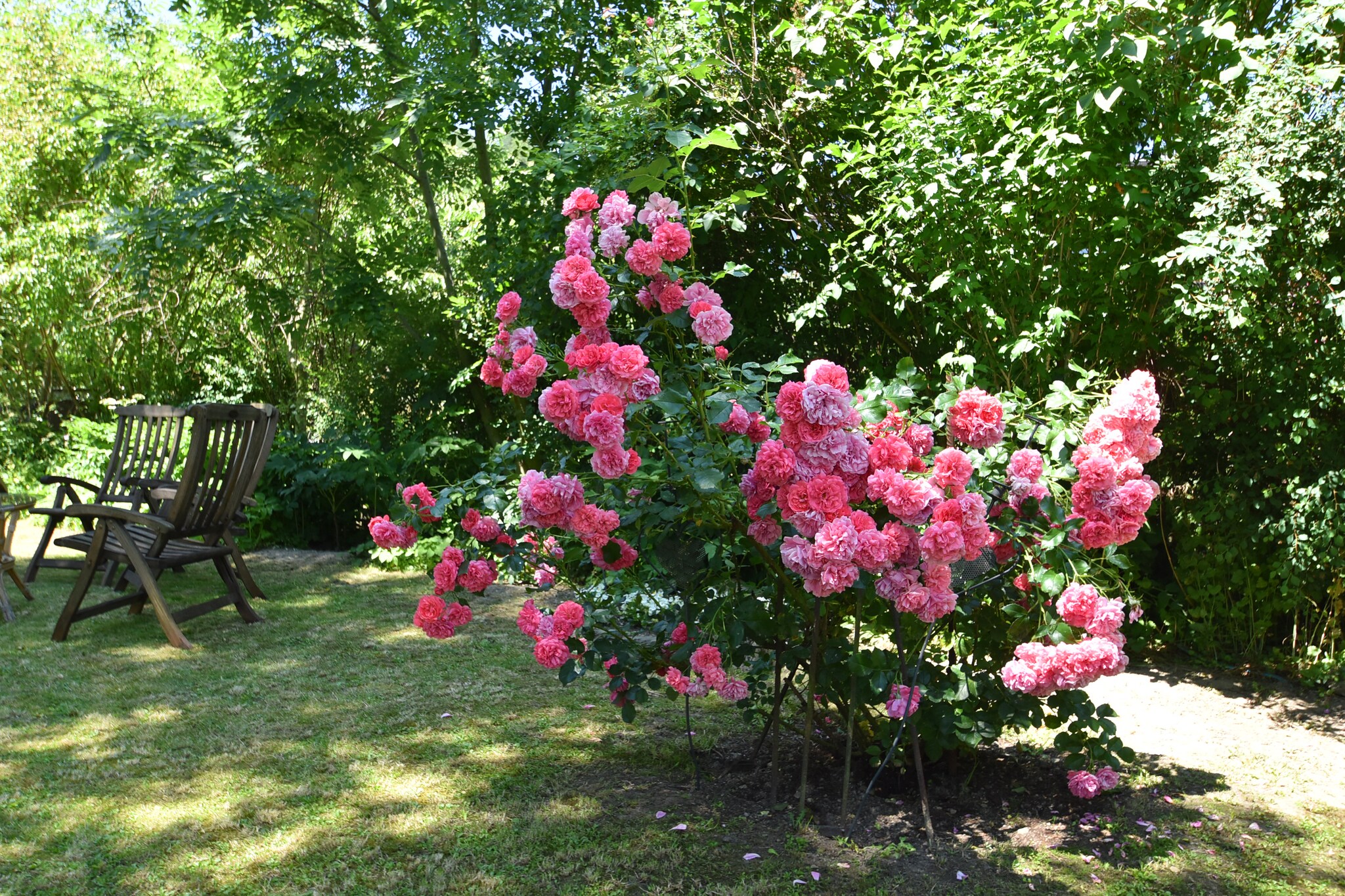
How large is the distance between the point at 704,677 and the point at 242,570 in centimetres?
354

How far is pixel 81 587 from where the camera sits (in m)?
4.46

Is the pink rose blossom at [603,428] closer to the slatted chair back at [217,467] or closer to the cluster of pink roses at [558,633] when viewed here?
the cluster of pink roses at [558,633]

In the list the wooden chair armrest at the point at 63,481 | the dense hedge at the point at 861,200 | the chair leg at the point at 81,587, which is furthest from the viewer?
the wooden chair armrest at the point at 63,481

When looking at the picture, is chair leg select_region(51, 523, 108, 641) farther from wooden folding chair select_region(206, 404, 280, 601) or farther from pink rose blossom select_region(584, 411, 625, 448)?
pink rose blossom select_region(584, 411, 625, 448)

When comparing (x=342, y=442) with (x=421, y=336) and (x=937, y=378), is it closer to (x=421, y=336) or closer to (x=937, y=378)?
(x=421, y=336)

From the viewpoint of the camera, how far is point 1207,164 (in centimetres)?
340

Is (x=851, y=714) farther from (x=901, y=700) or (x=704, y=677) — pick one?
(x=704, y=677)

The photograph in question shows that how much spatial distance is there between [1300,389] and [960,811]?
207 centimetres

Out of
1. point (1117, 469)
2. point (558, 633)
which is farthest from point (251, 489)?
point (1117, 469)

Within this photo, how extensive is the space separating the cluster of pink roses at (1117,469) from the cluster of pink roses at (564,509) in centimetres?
104

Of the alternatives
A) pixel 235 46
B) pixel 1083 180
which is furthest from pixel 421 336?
pixel 1083 180

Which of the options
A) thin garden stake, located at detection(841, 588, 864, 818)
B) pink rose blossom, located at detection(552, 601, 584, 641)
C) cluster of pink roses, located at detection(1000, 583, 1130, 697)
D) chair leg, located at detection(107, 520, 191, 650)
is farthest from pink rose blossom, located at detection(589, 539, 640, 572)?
chair leg, located at detection(107, 520, 191, 650)

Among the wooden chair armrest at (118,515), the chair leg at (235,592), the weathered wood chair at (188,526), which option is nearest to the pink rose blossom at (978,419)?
the weathered wood chair at (188,526)

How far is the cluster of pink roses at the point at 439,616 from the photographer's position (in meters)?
2.61
